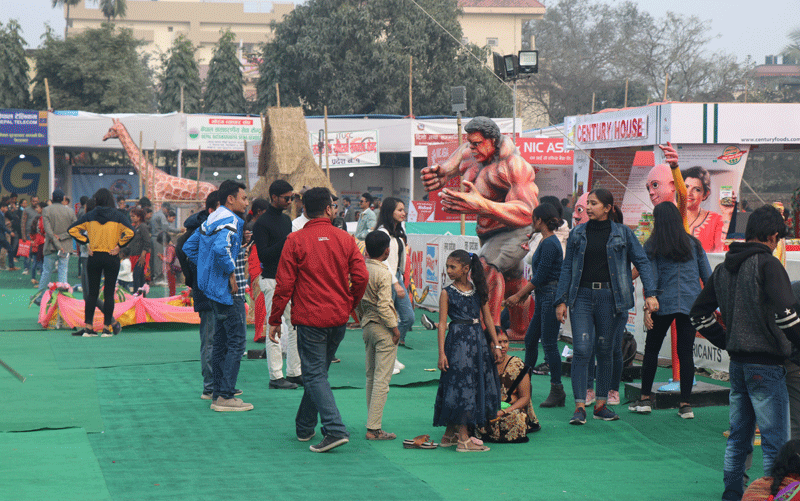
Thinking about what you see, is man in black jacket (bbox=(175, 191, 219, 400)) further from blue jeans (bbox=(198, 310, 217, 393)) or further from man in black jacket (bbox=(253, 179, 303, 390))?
man in black jacket (bbox=(253, 179, 303, 390))

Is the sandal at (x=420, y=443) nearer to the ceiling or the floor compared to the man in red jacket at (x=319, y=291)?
nearer to the floor

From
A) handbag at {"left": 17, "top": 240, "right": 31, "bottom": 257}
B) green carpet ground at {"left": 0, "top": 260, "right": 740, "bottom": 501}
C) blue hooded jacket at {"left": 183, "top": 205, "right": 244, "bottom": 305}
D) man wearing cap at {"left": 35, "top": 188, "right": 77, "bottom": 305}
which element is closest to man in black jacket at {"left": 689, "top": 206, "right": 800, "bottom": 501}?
green carpet ground at {"left": 0, "top": 260, "right": 740, "bottom": 501}

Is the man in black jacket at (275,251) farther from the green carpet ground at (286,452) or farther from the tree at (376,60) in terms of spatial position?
the tree at (376,60)

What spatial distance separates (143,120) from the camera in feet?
91.7

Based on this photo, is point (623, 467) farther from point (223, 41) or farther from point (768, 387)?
point (223, 41)

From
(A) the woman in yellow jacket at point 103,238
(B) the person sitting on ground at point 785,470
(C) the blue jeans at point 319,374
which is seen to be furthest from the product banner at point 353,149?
(B) the person sitting on ground at point 785,470

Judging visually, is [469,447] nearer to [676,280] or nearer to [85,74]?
[676,280]

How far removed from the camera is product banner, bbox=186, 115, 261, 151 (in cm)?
2848

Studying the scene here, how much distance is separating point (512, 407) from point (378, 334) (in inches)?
41.8

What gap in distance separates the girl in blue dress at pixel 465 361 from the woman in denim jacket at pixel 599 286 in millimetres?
863

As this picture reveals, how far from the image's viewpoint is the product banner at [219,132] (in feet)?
93.5

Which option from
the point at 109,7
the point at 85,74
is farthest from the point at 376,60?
the point at 109,7

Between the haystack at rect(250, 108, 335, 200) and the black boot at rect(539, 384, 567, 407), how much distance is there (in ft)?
29.3

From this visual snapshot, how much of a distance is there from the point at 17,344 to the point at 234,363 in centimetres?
472
